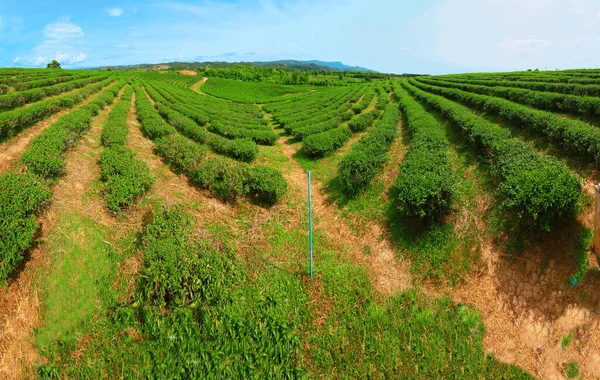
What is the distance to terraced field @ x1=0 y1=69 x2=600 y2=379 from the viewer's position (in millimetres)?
6312

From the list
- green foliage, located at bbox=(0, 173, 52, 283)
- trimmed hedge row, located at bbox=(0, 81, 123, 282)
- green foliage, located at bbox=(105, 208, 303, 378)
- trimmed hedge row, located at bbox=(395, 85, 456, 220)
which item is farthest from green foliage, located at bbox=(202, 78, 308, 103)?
green foliage, located at bbox=(105, 208, 303, 378)

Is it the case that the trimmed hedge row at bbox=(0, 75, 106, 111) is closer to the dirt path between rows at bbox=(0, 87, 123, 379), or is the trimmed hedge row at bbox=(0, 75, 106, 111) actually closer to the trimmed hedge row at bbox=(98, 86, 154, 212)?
the trimmed hedge row at bbox=(98, 86, 154, 212)

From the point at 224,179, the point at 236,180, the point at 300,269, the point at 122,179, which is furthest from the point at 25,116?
the point at 300,269

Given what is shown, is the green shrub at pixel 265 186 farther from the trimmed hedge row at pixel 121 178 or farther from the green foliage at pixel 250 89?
the green foliage at pixel 250 89

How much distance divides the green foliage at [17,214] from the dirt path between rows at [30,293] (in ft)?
1.04

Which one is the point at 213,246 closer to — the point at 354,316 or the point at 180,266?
the point at 180,266

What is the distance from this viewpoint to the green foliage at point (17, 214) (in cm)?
670

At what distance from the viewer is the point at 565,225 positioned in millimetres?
7539

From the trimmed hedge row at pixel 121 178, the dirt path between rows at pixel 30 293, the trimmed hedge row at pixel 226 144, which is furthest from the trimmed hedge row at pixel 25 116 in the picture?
the trimmed hedge row at pixel 226 144

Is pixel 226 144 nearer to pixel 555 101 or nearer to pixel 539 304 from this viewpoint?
pixel 539 304

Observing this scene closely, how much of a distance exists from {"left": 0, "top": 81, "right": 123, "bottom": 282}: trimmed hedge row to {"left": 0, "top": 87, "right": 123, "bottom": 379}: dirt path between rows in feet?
1.05

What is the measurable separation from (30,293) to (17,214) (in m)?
1.99

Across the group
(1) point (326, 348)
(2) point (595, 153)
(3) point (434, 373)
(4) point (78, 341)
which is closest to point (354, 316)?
(1) point (326, 348)

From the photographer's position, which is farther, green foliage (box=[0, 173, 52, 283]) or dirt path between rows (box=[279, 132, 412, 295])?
dirt path between rows (box=[279, 132, 412, 295])
